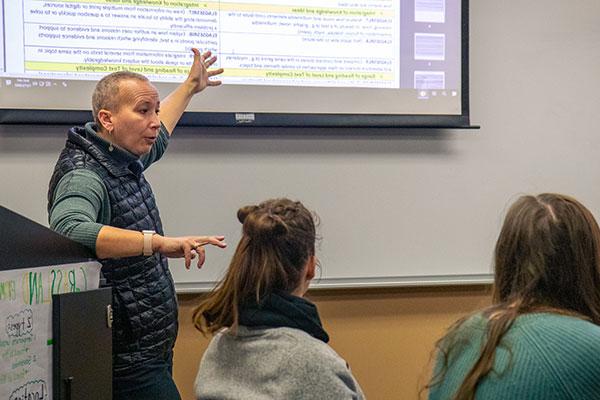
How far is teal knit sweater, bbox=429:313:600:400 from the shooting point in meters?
1.12

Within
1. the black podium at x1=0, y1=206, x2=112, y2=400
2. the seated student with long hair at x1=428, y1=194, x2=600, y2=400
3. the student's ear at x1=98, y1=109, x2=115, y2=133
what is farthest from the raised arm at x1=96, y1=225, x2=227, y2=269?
the seated student with long hair at x1=428, y1=194, x2=600, y2=400

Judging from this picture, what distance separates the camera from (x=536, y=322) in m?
1.18

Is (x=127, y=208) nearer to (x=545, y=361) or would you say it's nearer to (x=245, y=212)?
(x=245, y=212)

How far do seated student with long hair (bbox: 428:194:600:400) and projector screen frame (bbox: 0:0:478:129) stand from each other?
1.60m

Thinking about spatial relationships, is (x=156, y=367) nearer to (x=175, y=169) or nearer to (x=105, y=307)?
(x=105, y=307)

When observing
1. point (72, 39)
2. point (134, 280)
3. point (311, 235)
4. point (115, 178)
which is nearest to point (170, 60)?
point (72, 39)

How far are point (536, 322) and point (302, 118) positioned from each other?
1.78 meters

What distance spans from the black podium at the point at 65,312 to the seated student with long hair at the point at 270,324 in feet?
0.64

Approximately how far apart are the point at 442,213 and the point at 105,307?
1834 mm

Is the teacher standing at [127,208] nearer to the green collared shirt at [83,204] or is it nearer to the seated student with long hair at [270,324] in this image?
the green collared shirt at [83,204]

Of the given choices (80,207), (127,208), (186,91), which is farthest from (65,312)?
(186,91)

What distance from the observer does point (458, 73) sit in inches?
118

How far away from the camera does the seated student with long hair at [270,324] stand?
1.39 metres

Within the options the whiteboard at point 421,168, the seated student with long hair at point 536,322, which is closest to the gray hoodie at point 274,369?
the seated student with long hair at point 536,322
